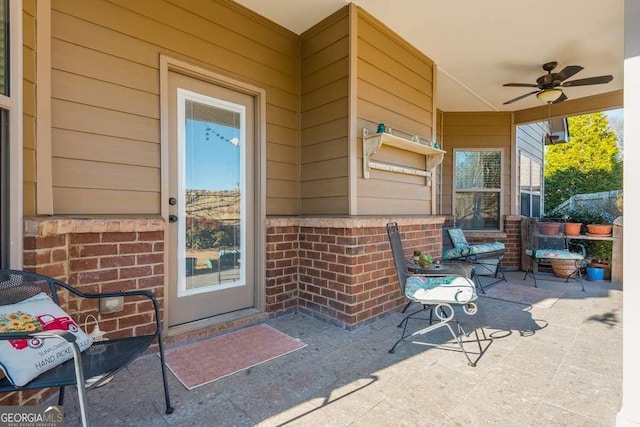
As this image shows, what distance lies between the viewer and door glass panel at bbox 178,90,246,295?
2557 mm

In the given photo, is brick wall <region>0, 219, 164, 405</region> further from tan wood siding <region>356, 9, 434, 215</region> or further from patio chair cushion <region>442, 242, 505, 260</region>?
patio chair cushion <region>442, 242, 505, 260</region>

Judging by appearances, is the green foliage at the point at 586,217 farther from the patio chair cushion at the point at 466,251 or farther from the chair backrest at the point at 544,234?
the patio chair cushion at the point at 466,251

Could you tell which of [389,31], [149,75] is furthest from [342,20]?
[149,75]

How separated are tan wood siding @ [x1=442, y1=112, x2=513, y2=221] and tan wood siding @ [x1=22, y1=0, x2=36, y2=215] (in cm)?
559

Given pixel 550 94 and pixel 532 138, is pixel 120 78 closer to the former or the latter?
pixel 550 94

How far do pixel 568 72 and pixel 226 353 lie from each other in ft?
14.8

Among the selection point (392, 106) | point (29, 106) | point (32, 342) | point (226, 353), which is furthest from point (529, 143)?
point (32, 342)

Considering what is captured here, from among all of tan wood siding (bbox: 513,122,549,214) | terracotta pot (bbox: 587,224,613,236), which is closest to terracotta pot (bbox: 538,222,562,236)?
terracotta pot (bbox: 587,224,613,236)

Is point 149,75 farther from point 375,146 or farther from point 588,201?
point 588,201

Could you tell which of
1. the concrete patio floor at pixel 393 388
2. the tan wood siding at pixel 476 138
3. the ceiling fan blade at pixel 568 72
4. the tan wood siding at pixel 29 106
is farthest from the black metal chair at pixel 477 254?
the tan wood siding at pixel 29 106

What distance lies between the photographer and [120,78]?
2170mm

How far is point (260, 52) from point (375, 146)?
140cm

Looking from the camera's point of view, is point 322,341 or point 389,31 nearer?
point 322,341

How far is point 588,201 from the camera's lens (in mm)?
6812
